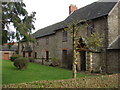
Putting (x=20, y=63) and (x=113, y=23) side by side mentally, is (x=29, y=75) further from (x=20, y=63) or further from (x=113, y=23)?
(x=113, y=23)

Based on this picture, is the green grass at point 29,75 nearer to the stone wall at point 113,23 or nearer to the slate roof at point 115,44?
the slate roof at point 115,44

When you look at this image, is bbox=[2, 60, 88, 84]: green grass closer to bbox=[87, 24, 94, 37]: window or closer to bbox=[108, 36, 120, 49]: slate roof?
bbox=[108, 36, 120, 49]: slate roof

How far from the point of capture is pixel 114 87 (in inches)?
275

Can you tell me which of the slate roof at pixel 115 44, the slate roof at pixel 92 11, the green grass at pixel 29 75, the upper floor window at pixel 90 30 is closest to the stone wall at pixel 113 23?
the slate roof at pixel 115 44

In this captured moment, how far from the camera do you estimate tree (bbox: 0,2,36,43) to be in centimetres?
870

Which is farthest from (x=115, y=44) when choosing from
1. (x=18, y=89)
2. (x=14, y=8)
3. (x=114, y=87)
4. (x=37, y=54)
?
(x=37, y=54)

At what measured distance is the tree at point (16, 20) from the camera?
28.5 feet

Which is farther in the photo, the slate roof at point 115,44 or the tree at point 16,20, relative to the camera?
the slate roof at point 115,44

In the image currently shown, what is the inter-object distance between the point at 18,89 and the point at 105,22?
12.8 meters

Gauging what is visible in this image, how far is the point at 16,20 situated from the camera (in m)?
8.95

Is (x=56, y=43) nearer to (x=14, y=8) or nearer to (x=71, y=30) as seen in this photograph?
(x=71, y=30)

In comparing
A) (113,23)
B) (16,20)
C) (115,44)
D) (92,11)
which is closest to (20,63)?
(16,20)

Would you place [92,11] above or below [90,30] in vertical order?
above

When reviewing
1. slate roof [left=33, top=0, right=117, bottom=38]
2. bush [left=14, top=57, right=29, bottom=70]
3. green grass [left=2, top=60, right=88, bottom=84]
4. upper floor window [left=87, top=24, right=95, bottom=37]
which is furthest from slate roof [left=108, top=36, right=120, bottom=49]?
bush [left=14, top=57, right=29, bottom=70]
